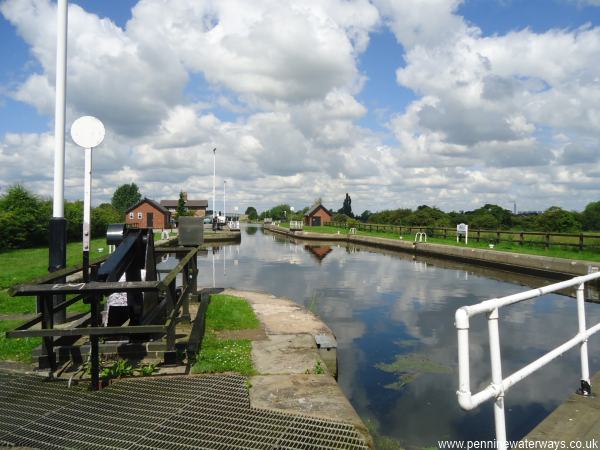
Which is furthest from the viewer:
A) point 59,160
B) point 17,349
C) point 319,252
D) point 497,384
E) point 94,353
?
point 319,252

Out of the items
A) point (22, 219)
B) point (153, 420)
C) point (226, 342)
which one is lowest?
point (153, 420)

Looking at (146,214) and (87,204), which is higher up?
(146,214)

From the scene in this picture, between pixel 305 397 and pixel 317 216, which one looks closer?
pixel 305 397

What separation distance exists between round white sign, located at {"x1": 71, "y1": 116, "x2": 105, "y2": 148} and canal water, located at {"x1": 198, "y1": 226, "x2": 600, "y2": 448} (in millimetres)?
4729

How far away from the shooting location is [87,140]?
21.6ft

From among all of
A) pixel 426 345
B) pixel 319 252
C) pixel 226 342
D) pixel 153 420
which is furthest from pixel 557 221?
pixel 153 420

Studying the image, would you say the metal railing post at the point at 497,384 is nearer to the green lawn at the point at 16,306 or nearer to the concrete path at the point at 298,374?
the concrete path at the point at 298,374

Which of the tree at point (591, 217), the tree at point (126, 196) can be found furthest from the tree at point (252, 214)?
the tree at point (591, 217)

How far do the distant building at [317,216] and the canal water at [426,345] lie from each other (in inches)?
2677

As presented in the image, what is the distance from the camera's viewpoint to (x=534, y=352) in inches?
286

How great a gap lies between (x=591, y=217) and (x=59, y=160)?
60459mm

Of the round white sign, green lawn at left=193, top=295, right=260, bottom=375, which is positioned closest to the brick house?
green lawn at left=193, top=295, right=260, bottom=375

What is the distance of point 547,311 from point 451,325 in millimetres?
3151

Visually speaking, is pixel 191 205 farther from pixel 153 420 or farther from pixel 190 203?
pixel 153 420
